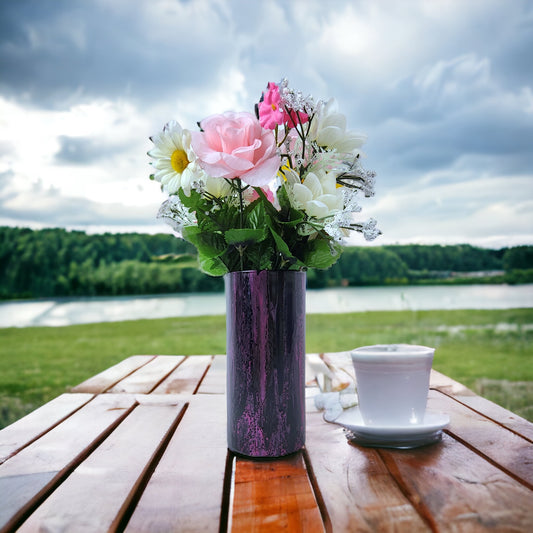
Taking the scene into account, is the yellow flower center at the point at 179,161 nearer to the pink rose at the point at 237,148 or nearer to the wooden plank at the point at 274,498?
the pink rose at the point at 237,148

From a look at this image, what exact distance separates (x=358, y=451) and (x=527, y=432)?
337mm

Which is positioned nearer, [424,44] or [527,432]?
[527,432]

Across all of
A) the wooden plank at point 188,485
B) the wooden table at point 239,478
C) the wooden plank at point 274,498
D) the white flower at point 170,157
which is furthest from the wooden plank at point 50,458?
the white flower at point 170,157

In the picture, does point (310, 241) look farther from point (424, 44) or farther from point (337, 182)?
point (424, 44)

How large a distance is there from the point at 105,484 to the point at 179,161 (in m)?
0.51

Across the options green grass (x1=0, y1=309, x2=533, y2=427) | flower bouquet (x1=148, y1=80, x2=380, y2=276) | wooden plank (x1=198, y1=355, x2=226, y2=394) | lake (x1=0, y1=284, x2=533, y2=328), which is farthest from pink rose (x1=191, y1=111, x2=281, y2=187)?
lake (x1=0, y1=284, x2=533, y2=328)

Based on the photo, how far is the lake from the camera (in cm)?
613

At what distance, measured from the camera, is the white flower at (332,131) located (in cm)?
76

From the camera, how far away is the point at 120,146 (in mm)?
5617

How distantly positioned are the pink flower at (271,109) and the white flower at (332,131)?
0.06 meters

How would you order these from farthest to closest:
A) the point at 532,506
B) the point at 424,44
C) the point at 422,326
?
1. the point at 422,326
2. the point at 424,44
3. the point at 532,506

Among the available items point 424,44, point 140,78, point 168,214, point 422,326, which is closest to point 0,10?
point 140,78

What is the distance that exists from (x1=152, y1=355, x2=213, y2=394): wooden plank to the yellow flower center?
67cm

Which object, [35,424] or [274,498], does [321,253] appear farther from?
[35,424]
